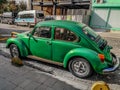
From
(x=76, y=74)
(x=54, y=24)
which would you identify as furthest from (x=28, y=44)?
(x=76, y=74)

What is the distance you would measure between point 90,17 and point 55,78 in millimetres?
13526

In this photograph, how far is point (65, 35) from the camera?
13.8ft

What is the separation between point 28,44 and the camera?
4.84 m

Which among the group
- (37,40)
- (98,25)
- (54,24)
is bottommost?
(98,25)

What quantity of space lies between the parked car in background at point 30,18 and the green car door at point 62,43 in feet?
40.7

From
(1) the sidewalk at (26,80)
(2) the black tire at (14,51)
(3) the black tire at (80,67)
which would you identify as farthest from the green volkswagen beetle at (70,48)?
A: (1) the sidewalk at (26,80)

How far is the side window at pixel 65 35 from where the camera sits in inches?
160

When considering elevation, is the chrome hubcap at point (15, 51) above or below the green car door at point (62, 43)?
below

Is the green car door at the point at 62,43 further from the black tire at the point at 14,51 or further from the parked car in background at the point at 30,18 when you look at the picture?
the parked car in background at the point at 30,18

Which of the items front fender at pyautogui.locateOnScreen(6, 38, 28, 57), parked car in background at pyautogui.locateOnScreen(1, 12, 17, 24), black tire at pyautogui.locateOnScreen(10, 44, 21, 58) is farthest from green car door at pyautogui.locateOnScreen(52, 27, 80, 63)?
parked car in background at pyautogui.locateOnScreen(1, 12, 17, 24)

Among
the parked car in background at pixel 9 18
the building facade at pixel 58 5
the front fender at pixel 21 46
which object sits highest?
the building facade at pixel 58 5

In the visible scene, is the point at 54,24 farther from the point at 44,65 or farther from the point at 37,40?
the point at 44,65

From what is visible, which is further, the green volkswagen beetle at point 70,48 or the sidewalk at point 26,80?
the green volkswagen beetle at point 70,48

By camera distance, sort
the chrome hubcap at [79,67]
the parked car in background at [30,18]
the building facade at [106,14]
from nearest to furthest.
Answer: the chrome hubcap at [79,67], the building facade at [106,14], the parked car in background at [30,18]
